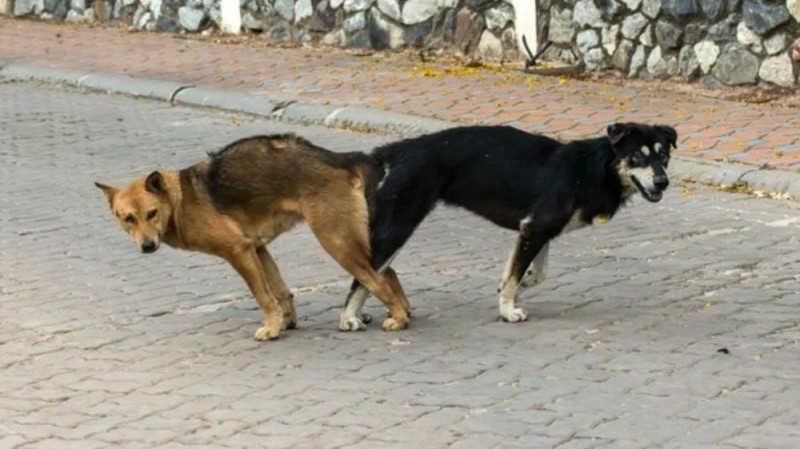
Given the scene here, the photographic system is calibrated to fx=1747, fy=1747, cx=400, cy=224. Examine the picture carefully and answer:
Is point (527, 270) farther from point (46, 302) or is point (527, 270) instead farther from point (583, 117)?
point (583, 117)

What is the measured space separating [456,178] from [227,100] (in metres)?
7.19

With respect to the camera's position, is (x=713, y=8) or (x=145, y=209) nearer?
(x=145, y=209)

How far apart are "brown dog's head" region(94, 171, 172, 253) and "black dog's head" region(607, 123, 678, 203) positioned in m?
2.16

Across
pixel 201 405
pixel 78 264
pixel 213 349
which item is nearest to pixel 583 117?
pixel 78 264

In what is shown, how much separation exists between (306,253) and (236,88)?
5799 mm

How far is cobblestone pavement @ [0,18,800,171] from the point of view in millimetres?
13109

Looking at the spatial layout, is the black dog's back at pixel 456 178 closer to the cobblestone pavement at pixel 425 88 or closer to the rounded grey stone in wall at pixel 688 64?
the cobblestone pavement at pixel 425 88

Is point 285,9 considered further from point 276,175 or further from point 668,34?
point 276,175

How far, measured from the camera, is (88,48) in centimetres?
1850

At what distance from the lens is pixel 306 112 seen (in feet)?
48.3

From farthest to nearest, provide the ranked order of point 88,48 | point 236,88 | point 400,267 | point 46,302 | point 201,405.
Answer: point 88,48
point 236,88
point 400,267
point 46,302
point 201,405

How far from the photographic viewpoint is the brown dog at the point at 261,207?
27.1ft

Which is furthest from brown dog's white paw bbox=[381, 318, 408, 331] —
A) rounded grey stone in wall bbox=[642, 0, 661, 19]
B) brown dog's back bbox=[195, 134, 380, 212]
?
rounded grey stone in wall bbox=[642, 0, 661, 19]

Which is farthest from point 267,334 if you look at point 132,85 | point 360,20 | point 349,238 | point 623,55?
point 360,20
